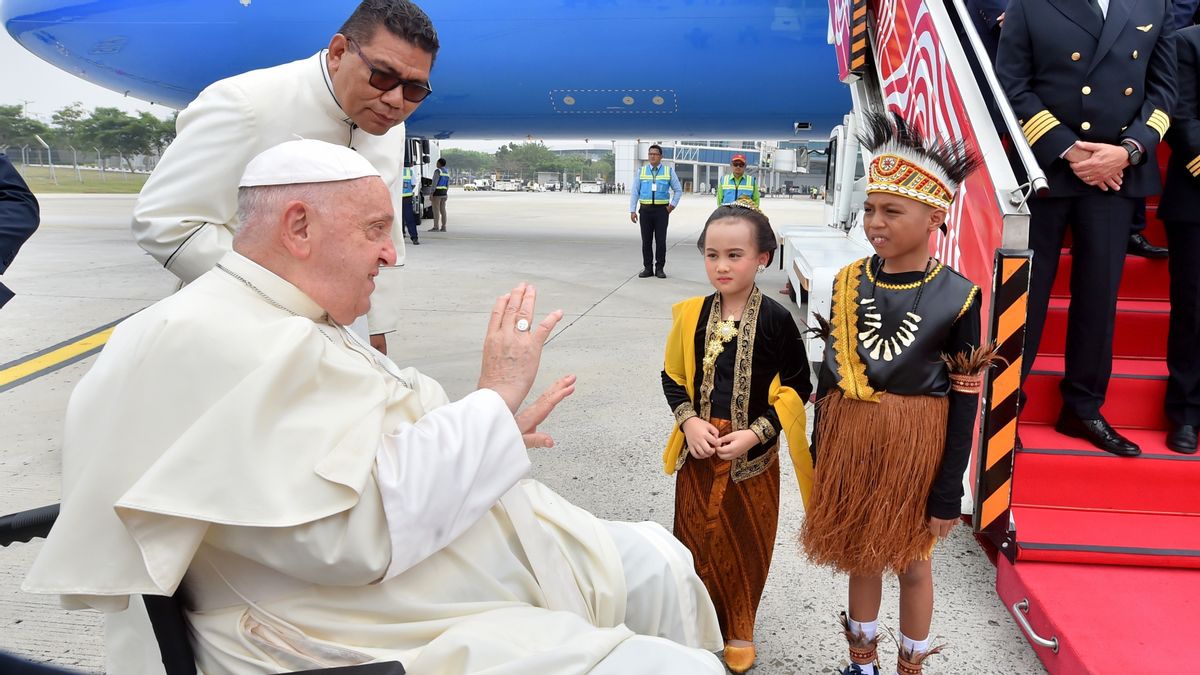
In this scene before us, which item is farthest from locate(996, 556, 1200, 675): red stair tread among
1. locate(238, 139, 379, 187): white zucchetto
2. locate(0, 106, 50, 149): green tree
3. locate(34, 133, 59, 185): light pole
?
locate(34, 133, 59, 185): light pole

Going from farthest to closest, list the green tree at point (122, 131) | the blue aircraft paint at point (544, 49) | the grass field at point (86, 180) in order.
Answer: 1. the green tree at point (122, 131)
2. the grass field at point (86, 180)
3. the blue aircraft paint at point (544, 49)

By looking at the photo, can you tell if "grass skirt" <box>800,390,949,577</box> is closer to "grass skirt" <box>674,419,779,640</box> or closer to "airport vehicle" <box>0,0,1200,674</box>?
"grass skirt" <box>674,419,779,640</box>

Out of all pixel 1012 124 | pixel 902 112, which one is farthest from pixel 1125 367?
pixel 902 112

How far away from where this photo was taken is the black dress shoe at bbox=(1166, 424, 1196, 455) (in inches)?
106

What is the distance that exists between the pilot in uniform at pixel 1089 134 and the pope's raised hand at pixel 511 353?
2168 mm

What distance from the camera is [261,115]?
7.00ft

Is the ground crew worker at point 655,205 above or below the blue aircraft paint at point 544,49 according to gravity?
below

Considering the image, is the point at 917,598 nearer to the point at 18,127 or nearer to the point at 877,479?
the point at 877,479

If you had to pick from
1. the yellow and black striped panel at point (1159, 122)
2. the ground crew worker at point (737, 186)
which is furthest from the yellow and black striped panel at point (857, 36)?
the ground crew worker at point (737, 186)

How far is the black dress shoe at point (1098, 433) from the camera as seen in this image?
2.66 m

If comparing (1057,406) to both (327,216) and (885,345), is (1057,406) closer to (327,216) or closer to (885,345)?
(885,345)

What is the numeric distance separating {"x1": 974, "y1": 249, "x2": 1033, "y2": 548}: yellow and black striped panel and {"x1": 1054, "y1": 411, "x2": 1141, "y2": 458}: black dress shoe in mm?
758

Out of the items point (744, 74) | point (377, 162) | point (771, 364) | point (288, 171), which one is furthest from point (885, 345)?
point (744, 74)

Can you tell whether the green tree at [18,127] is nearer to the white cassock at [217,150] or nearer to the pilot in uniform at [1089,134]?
the white cassock at [217,150]
